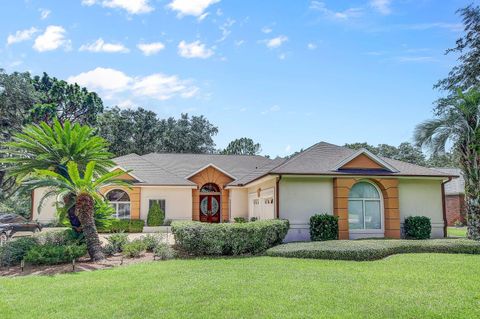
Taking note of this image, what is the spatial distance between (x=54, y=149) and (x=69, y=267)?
16.1 feet

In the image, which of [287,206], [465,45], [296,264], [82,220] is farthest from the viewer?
[465,45]

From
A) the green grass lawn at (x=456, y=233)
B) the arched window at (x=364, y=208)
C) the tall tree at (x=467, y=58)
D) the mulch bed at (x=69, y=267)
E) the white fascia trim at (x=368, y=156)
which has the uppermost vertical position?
the tall tree at (x=467, y=58)

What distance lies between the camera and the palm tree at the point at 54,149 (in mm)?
14789

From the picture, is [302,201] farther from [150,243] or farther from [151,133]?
[151,133]

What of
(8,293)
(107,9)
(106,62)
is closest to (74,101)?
(106,62)

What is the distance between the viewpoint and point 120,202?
27031mm

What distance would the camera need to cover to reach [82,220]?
14062mm

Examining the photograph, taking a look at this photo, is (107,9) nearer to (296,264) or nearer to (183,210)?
(296,264)

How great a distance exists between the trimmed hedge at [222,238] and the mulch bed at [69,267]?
1.54 m

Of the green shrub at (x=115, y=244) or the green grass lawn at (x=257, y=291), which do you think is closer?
the green grass lawn at (x=257, y=291)

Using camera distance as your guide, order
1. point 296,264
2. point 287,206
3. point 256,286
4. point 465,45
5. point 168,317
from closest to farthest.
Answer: point 168,317 < point 256,286 < point 296,264 < point 287,206 < point 465,45

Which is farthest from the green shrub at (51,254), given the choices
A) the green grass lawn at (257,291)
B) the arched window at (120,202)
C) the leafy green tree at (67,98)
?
the leafy green tree at (67,98)

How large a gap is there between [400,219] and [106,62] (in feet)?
55.1

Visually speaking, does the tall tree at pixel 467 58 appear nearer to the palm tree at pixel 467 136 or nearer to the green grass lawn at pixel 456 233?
the palm tree at pixel 467 136
